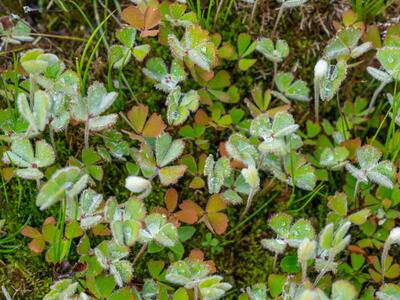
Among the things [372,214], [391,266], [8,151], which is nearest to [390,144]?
[372,214]

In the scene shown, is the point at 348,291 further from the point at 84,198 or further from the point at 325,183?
the point at 84,198

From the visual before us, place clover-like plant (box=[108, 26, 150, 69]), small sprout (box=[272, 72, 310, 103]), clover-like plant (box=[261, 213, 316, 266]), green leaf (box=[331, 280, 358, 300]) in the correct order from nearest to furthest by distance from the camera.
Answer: green leaf (box=[331, 280, 358, 300]) < clover-like plant (box=[261, 213, 316, 266]) < clover-like plant (box=[108, 26, 150, 69]) < small sprout (box=[272, 72, 310, 103])

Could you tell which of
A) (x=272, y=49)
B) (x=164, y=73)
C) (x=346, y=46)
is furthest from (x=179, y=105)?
(x=346, y=46)

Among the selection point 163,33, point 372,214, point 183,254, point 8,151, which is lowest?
point 183,254

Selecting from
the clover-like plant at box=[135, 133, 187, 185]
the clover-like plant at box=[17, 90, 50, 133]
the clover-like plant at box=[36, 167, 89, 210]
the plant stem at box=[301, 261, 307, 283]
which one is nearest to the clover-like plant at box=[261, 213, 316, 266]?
the plant stem at box=[301, 261, 307, 283]

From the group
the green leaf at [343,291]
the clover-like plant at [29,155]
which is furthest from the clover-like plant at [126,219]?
the green leaf at [343,291]

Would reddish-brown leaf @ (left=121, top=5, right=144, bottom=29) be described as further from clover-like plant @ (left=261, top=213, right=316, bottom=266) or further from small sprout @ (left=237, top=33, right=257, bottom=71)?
clover-like plant @ (left=261, top=213, right=316, bottom=266)

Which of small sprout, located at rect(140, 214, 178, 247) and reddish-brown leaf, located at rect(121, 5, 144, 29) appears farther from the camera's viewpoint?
reddish-brown leaf, located at rect(121, 5, 144, 29)
